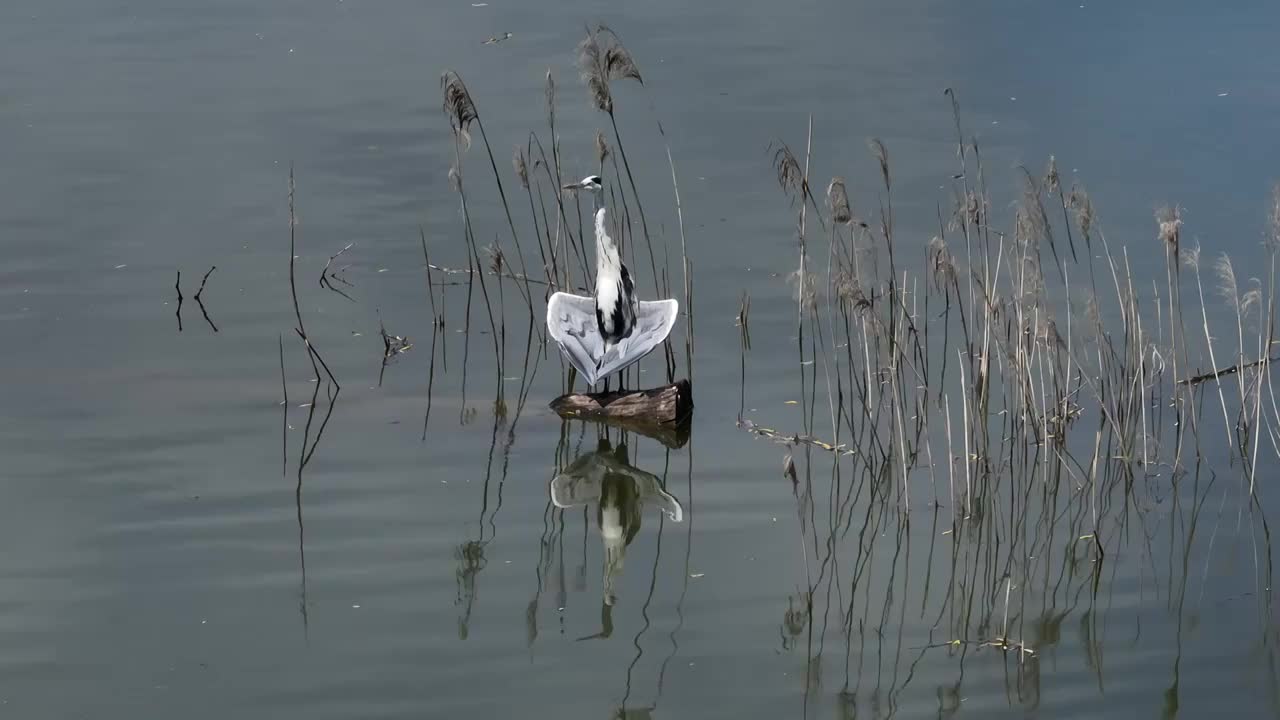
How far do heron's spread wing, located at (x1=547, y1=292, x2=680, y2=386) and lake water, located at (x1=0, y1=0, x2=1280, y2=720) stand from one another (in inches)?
11.3

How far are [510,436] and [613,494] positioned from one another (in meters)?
0.70

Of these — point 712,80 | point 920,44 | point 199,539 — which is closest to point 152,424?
point 199,539

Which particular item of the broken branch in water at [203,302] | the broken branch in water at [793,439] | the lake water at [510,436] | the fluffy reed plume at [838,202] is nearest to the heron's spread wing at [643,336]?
the lake water at [510,436]

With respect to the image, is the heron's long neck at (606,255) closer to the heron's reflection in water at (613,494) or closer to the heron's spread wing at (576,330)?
the heron's spread wing at (576,330)

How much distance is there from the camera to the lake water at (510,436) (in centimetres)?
469

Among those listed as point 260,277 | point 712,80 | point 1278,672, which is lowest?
point 1278,672

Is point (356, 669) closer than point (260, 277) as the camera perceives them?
→ Yes

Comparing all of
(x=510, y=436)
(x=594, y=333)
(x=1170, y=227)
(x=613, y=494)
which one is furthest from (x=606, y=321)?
(x=1170, y=227)

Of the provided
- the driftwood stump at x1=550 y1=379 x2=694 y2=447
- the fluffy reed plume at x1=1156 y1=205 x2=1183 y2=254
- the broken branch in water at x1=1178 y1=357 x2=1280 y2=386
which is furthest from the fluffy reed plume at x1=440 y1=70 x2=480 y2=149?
the broken branch in water at x1=1178 y1=357 x2=1280 y2=386

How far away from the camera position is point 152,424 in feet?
22.2

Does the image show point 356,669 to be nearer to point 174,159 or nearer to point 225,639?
point 225,639

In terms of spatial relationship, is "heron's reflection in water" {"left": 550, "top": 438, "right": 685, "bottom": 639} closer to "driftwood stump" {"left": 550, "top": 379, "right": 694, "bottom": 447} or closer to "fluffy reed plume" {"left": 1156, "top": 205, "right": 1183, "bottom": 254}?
"driftwood stump" {"left": 550, "top": 379, "right": 694, "bottom": 447}

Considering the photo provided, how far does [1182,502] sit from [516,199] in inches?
191

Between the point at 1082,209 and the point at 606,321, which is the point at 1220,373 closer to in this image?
the point at 1082,209
